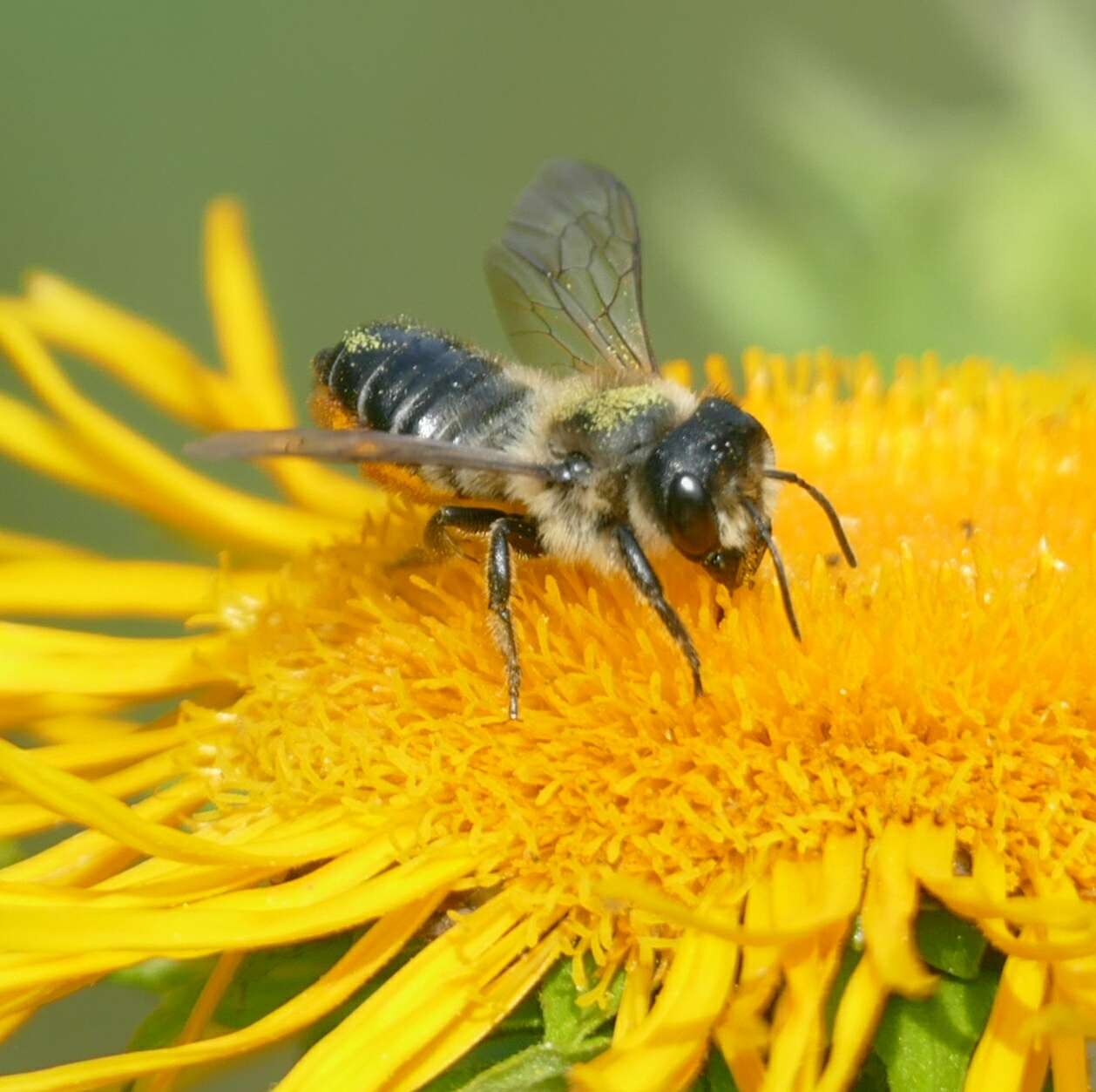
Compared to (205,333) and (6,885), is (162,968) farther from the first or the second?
(205,333)

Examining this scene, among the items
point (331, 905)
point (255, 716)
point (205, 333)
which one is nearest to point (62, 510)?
point (205, 333)

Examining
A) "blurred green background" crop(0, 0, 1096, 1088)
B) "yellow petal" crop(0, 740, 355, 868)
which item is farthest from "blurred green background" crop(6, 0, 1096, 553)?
"yellow petal" crop(0, 740, 355, 868)

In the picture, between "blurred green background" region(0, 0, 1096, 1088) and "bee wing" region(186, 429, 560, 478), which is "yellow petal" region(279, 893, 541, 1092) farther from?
"blurred green background" region(0, 0, 1096, 1088)

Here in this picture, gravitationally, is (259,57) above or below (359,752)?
above

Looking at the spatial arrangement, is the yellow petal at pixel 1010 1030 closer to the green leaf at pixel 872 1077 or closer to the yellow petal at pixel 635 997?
the green leaf at pixel 872 1077

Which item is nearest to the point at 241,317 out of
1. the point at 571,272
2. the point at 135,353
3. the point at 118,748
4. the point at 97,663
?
the point at 135,353

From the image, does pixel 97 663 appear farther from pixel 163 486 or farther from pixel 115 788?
pixel 163 486
